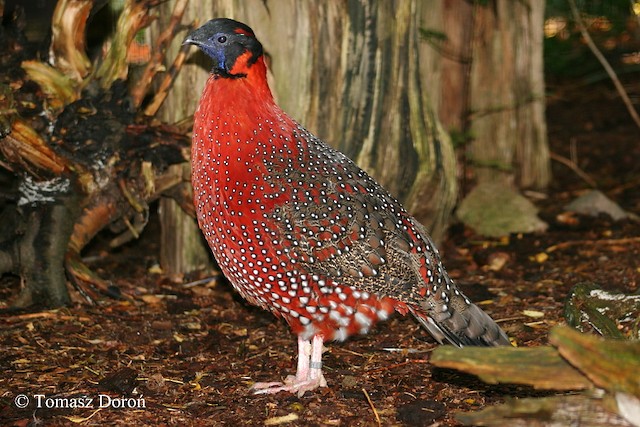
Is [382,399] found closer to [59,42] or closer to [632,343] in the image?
[632,343]

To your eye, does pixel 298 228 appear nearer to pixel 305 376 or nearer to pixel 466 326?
pixel 305 376

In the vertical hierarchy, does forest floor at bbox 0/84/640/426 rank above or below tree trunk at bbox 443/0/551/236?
below

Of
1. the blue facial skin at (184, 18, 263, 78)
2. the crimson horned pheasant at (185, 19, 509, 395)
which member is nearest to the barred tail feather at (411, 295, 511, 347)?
the crimson horned pheasant at (185, 19, 509, 395)

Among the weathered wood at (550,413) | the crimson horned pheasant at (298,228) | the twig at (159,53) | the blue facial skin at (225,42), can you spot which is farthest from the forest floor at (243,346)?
the blue facial skin at (225,42)

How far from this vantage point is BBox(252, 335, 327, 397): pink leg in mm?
4258

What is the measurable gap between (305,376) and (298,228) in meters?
0.71

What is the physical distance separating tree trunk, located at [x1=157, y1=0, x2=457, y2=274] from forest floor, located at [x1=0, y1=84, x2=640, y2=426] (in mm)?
801

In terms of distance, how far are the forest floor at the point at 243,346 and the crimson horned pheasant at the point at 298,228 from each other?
0.82ft

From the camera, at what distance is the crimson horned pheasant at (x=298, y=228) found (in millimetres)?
4230

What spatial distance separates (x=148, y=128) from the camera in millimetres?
5469

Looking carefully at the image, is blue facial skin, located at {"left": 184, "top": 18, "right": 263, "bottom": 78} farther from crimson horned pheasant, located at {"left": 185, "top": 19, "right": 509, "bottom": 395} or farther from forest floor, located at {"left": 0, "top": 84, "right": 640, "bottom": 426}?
forest floor, located at {"left": 0, "top": 84, "right": 640, "bottom": 426}

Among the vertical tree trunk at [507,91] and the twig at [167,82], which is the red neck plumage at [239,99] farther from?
the vertical tree trunk at [507,91]

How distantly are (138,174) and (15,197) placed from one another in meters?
0.70

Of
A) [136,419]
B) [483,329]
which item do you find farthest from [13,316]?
[483,329]
